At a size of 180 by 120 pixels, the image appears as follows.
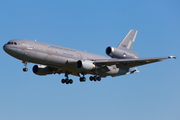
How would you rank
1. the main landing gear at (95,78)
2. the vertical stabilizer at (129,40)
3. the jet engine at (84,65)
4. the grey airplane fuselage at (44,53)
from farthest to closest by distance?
1. the vertical stabilizer at (129,40)
2. the main landing gear at (95,78)
3. the jet engine at (84,65)
4. the grey airplane fuselage at (44,53)

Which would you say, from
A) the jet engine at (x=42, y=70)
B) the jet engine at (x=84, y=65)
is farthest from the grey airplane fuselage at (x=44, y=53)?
the jet engine at (x=42, y=70)

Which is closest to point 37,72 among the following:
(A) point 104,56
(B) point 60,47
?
(B) point 60,47

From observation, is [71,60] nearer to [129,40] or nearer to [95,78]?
[95,78]

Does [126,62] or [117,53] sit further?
[117,53]

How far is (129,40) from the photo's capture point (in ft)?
203

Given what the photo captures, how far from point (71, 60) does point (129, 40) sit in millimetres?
16085

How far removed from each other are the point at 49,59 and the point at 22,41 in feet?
15.5

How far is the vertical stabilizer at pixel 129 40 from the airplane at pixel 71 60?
0.61 metres

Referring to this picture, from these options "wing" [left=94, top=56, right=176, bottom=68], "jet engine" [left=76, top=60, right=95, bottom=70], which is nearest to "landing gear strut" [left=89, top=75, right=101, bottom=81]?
"wing" [left=94, top=56, right=176, bottom=68]

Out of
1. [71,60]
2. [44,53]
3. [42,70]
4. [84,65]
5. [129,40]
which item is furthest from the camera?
[129,40]

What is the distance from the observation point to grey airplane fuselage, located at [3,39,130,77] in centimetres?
4578

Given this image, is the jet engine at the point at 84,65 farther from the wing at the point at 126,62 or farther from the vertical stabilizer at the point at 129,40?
the vertical stabilizer at the point at 129,40

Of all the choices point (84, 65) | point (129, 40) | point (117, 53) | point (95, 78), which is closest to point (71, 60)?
point (84, 65)

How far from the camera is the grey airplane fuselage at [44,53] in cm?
4578
